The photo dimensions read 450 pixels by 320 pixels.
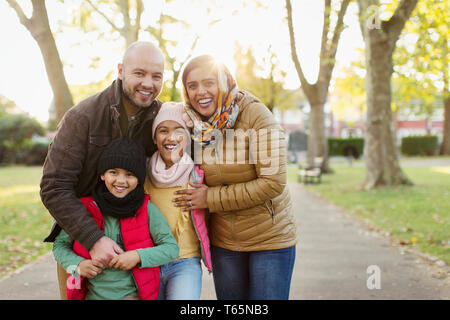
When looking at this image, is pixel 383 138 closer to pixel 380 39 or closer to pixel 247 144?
pixel 380 39

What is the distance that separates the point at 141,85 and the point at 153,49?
247 millimetres

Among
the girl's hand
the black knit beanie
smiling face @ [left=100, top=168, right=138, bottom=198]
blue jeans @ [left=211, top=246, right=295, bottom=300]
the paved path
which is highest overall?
the black knit beanie

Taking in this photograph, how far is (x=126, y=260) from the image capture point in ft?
8.02

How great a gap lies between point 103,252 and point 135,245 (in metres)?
0.20

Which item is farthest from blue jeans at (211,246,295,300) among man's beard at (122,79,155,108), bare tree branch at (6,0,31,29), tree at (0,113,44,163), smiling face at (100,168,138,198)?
tree at (0,113,44,163)

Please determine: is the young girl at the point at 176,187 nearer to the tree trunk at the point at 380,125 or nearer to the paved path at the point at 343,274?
the paved path at the point at 343,274

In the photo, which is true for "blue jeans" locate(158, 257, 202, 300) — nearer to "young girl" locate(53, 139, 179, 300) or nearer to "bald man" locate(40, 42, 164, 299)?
"young girl" locate(53, 139, 179, 300)

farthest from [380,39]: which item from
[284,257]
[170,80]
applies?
[284,257]

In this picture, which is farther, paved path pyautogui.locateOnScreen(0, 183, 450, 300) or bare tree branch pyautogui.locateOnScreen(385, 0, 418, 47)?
bare tree branch pyautogui.locateOnScreen(385, 0, 418, 47)

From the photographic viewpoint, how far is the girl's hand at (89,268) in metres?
2.43

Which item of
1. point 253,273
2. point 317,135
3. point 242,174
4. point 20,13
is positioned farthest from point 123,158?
point 317,135

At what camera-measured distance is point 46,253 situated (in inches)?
265

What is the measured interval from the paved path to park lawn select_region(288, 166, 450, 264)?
17.1 inches

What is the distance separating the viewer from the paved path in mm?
4664
